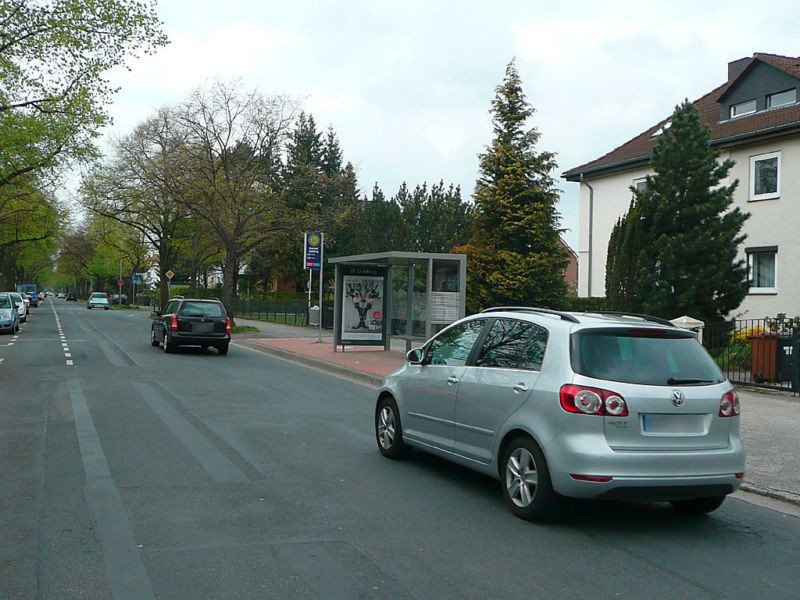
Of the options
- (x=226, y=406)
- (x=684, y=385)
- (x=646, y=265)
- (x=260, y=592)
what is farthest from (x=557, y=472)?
(x=646, y=265)

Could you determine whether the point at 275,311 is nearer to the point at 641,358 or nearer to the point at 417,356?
the point at 417,356

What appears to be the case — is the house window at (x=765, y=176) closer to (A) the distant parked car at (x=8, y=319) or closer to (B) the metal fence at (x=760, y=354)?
(B) the metal fence at (x=760, y=354)

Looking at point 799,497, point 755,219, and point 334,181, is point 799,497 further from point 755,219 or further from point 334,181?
point 334,181

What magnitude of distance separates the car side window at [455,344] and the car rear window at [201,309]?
16226 millimetres

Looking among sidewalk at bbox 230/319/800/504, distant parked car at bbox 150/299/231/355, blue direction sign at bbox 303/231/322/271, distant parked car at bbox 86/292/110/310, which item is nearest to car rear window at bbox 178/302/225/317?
distant parked car at bbox 150/299/231/355

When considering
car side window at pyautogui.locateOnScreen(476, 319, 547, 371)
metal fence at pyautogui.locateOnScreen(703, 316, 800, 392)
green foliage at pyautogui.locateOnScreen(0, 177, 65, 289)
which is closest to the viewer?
car side window at pyautogui.locateOnScreen(476, 319, 547, 371)

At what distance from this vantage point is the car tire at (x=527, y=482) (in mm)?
6234

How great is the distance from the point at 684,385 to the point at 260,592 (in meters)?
3.41

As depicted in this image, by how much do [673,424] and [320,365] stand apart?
15.2 meters

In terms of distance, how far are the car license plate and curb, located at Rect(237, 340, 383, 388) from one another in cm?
1085

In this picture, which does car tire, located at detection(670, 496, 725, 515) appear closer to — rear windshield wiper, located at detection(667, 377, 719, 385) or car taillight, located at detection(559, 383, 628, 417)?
rear windshield wiper, located at detection(667, 377, 719, 385)

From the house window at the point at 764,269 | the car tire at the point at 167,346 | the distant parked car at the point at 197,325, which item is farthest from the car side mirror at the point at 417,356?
the house window at the point at 764,269

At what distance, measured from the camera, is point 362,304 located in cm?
2409

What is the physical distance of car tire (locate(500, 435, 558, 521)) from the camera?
20.5 feet
